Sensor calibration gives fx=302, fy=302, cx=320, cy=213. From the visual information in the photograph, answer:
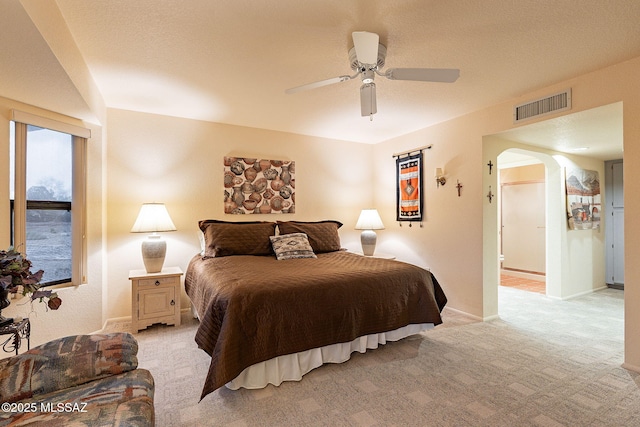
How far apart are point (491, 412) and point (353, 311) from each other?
40.2 inches

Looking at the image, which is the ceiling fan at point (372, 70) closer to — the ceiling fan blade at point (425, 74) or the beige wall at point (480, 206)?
the ceiling fan blade at point (425, 74)

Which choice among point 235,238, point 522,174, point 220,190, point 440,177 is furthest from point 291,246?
point 522,174

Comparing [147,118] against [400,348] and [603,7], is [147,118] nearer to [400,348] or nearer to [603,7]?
[400,348]

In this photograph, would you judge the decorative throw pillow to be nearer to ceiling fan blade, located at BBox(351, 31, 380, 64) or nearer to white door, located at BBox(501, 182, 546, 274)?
ceiling fan blade, located at BBox(351, 31, 380, 64)

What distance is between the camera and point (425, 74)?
2029mm

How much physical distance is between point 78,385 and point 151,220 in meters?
2.13

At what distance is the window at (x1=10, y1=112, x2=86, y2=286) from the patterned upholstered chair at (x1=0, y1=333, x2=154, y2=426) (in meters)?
1.66

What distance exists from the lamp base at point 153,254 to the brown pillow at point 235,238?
0.45m

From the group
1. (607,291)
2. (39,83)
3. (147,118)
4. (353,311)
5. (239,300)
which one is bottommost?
(607,291)

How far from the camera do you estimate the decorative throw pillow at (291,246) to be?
3.31 metres

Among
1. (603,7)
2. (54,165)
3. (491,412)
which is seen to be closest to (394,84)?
(603,7)

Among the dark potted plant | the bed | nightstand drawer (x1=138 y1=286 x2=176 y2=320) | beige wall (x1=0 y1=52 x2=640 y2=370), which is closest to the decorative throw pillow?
the bed

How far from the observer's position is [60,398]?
118cm

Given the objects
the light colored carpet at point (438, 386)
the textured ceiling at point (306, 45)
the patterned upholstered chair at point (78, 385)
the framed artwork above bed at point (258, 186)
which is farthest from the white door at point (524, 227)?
the patterned upholstered chair at point (78, 385)
